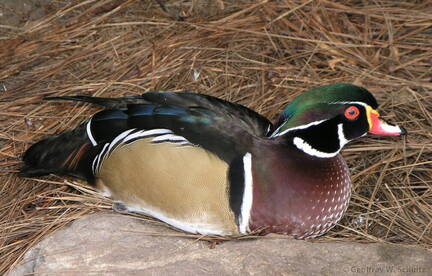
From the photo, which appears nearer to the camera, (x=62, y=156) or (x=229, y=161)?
(x=229, y=161)

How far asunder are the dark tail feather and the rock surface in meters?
0.40

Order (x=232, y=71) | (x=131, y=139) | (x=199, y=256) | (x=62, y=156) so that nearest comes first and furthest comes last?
(x=199, y=256), (x=131, y=139), (x=62, y=156), (x=232, y=71)

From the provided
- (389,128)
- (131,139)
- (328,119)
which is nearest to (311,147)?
(328,119)

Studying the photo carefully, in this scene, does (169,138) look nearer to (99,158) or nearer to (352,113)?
(99,158)

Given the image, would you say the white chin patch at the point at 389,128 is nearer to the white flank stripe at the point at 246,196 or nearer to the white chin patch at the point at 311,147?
the white chin patch at the point at 311,147

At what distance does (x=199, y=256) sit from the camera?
273cm

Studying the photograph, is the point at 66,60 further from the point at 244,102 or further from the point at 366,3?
the point at 366,3

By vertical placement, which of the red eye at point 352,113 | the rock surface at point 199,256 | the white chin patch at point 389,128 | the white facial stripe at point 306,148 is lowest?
the rock surface at point 199,256

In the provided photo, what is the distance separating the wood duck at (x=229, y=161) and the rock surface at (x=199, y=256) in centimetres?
11

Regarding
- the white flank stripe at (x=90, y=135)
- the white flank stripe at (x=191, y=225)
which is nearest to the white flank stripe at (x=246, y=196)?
the white flank stripe at (x=191, y=225)

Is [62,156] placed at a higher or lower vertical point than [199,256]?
higher

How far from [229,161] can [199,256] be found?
0.41 metres

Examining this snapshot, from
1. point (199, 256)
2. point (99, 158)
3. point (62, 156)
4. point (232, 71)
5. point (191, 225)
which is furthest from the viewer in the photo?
point (232, 71)

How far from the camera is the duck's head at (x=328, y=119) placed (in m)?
2.91
